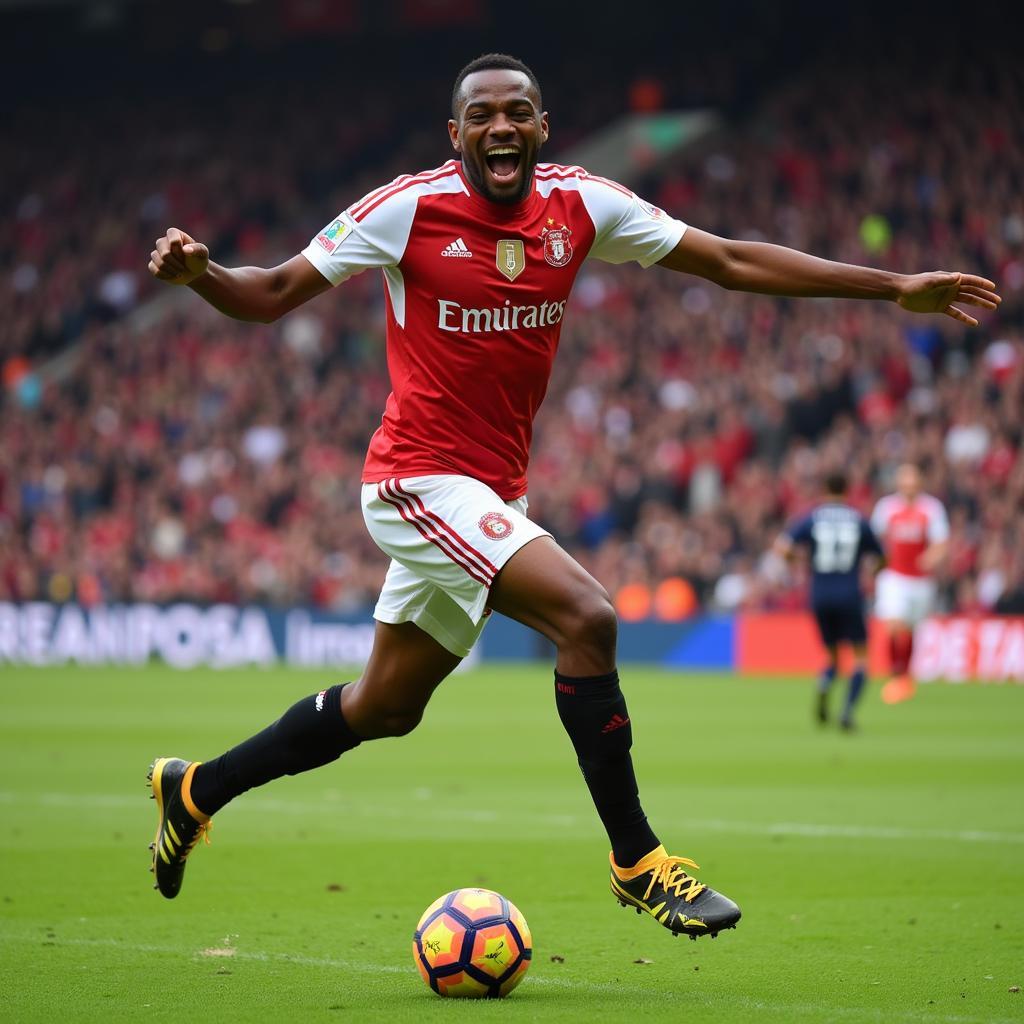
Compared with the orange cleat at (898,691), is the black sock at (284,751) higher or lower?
lower

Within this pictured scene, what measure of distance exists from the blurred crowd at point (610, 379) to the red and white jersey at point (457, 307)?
58.7ft

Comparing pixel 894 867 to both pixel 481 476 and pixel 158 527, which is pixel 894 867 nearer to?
pixel 481 476

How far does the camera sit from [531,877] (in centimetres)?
789

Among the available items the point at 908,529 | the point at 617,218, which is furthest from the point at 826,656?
the point at 617,218

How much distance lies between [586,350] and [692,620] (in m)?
6.70

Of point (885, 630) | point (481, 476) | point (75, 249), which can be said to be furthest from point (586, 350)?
point (481, 476)

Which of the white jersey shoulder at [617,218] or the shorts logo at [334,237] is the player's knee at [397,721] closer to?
the shorts logo at [334,237]

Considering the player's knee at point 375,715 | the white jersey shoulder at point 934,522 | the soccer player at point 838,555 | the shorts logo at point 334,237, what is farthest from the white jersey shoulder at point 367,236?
the white jersey shoulder at point 934,522

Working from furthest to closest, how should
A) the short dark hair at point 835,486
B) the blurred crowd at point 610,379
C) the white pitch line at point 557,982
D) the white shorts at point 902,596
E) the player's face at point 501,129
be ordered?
1. the blurred crowd at point 610,379
2. the white shorts at point 902,596
3. the short dark hair at point 835,486
4. the player's face at point 501,129
5. the white pitch line at point 557,982

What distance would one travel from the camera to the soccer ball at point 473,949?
5367mm

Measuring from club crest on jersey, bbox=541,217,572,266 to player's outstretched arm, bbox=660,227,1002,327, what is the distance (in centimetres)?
43

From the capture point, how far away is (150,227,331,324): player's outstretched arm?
5508 mm

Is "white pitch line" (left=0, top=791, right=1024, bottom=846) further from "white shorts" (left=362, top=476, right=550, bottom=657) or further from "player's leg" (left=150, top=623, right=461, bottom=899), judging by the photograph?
"white shorts" (left=362, top=476, right=550, bottom=657)

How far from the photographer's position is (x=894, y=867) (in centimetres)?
816
